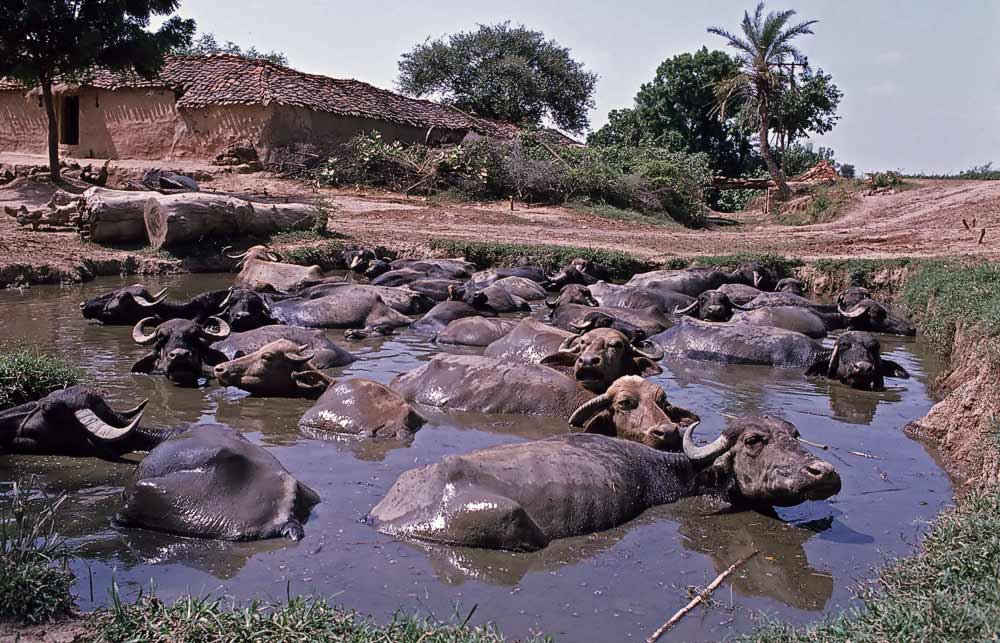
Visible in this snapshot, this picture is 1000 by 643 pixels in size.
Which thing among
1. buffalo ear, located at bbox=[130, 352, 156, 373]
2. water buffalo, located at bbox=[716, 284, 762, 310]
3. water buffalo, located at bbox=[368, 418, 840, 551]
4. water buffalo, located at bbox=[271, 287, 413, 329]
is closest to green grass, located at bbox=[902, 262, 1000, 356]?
water buffalo, located at bbox=[716, 284, 762, 310]

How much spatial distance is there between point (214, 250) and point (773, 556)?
1601 cm

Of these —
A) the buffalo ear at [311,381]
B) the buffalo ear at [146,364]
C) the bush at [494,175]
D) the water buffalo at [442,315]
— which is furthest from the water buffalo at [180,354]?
the bush at [494,175]

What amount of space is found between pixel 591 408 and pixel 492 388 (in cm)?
138

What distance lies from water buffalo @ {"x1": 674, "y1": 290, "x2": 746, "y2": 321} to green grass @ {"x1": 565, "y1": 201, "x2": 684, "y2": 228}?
42.2 feet

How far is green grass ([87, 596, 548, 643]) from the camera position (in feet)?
12.1

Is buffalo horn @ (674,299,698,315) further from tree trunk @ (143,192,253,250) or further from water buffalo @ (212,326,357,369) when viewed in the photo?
tree trunk @ (143,192,253,250)

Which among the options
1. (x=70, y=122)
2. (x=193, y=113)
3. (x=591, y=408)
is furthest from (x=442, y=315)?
(x=70, y=122)

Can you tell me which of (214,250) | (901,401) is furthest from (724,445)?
(214,250)

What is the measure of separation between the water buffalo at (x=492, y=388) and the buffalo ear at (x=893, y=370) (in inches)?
169

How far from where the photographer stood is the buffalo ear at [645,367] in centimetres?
907

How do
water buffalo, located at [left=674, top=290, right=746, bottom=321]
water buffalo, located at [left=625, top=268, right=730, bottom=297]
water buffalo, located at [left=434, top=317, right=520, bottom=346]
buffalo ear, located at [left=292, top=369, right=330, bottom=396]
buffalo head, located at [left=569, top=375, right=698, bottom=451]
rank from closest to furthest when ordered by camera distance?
buffalo head, located at [left=569, top=375, right=698, bottom=451]
buffalo ear, located at [left=292, top=369, right=330, bottom=396]
water buffalo, located at [left=434, top=317, right=520, bottom=346]
water buffalo, located at [left=674, top=290, right=746, bottom=321]
water buffalo, located at [left=625, top=268, right=730, bottom=297]

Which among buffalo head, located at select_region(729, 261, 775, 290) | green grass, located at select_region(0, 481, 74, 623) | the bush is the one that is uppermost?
the bush

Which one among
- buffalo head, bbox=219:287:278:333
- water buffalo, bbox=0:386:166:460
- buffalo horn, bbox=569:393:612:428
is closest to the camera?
water buffalo, bbox=0:386:166:460

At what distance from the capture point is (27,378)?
7391mm
